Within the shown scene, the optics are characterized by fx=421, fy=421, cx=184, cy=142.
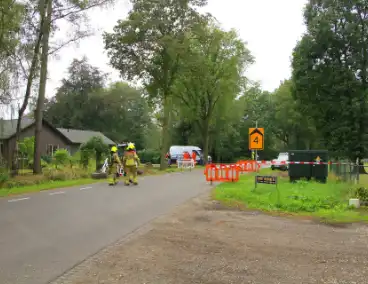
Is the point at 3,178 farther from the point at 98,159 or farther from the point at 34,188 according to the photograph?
the point at 98,159

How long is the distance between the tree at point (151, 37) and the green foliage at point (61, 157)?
11109mm

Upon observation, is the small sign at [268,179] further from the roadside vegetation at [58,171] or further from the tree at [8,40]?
the tree at [8,40]

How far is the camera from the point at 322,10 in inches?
1438

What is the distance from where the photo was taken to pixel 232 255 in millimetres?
6695

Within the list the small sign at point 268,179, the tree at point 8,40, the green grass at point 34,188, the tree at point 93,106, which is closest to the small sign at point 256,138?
the small sign at point 268,179

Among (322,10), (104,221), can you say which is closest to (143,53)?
(322,10)

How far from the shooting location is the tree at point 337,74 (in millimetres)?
33125

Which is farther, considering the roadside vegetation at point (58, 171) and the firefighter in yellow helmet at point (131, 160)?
the firefighter in yellow helmet at point (131, 160)

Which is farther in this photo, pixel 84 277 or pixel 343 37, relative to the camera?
pixel 343 37

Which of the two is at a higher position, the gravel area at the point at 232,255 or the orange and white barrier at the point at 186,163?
the orange and white barrier at the point at 186,163

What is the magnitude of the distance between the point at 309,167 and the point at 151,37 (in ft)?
59.6

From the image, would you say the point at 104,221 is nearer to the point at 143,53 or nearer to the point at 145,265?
the point at 145,265

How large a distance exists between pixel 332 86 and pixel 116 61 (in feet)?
57.2

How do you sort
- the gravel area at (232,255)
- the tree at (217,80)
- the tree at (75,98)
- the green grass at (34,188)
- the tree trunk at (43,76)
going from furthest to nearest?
the tree at (75,98) → the tree at (217,80) → the tree trunk at (43,76) → the green grass at (34,188) → the gravel area at (232,255)
